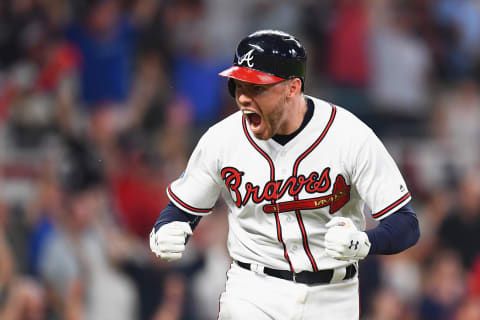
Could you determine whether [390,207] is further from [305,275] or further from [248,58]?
[248,58]

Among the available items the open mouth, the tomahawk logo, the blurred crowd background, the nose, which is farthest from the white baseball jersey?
the blurred crowd background

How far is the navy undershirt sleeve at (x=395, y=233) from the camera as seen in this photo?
10.8 ft

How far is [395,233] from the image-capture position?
10.9 feet

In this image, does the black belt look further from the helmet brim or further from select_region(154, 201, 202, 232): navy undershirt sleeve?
the helmet brim

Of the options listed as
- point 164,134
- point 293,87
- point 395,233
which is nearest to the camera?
point 395,233

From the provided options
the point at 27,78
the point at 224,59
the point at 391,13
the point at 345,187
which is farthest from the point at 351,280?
the point at 391,13

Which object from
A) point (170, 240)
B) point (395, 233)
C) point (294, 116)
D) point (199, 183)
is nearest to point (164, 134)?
point (199, 183)

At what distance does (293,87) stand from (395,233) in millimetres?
681

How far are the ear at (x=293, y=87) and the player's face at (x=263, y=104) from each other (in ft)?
0.08

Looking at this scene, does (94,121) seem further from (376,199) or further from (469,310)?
(376,199)

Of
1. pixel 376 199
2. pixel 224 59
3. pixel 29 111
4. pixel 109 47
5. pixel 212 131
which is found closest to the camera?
pixel 376 199

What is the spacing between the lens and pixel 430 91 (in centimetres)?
981

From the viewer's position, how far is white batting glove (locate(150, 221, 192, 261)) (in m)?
3.39

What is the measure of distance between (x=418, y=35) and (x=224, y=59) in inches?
99.0
